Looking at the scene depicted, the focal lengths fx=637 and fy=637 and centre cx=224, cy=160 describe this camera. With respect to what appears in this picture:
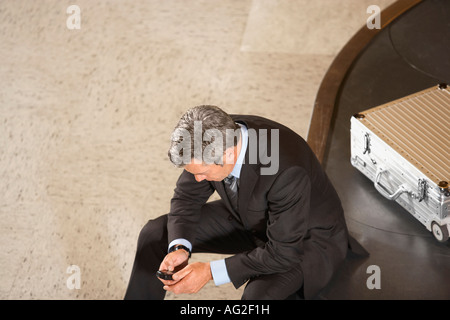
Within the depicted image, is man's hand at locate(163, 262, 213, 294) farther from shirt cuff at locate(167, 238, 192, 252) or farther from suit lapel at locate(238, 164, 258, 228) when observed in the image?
suit lapel at locate(238, 164, 258, 228)

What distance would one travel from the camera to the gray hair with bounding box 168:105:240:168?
5.92 ft

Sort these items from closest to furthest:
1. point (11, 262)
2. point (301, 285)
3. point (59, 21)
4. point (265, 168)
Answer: point (265, 168) → point (301, 285) → point (11, 262) → point (59, 21)

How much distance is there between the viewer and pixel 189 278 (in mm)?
1978

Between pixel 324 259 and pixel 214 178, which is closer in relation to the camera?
pixel 214 178

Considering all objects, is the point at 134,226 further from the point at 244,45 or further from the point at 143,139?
the point at 244,45

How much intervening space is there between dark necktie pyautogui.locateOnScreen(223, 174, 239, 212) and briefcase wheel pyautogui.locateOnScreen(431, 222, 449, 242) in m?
0.70

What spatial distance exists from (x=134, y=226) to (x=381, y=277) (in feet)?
3.90

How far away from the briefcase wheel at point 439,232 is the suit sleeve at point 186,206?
79 centimetres

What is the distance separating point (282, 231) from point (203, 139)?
38 centimetres

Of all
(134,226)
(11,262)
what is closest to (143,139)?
(134,226)

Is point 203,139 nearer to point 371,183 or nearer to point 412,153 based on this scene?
point 412,153

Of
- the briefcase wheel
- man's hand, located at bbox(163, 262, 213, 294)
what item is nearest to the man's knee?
man's hand, located at bbox(163, 262, 213, 294)

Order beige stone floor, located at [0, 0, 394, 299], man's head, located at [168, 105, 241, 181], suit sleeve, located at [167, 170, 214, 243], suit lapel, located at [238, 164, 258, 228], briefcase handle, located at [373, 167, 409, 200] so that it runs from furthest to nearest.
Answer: beige stone floor, located at [0, 0, 394, 299]
briefcase handle, located at [373, 167, 409, 200]
suit sleeve, located at [167, 170, 214, 243]
suit lapel, located at [238, 164, 258, 228]
man's head, located at [168, 105, 241, 181]

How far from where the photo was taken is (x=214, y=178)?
6.29 ft
